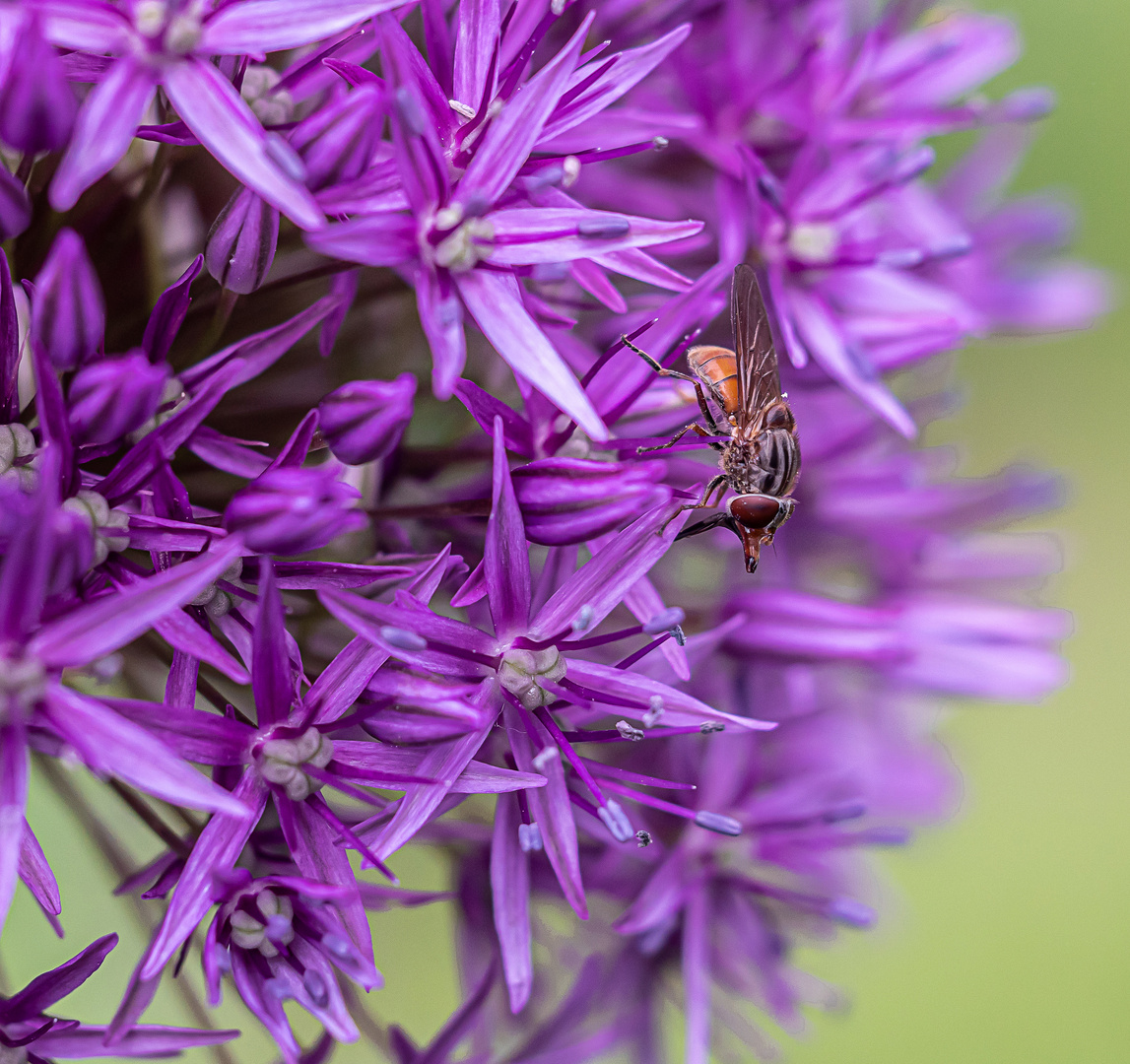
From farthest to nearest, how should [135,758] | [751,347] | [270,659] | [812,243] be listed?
[812,243], [751,347], [270,659], [135,758]

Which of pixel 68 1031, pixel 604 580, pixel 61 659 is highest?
pixel 61 659

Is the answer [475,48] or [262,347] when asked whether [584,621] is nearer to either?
[262,347]

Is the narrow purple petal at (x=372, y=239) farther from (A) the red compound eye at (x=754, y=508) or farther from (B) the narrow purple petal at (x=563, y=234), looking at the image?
(A) the red compound eye at (x=754, y=508)

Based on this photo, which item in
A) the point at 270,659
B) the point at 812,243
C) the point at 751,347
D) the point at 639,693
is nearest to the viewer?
the point at 270,659

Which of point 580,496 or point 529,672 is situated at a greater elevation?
point 580,496

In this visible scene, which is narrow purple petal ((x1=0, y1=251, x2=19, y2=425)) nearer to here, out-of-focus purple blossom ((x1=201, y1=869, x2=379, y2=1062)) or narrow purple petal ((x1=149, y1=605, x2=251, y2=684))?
narrow purple petal ((x1=149, y1=605, x2=251, y2=684))

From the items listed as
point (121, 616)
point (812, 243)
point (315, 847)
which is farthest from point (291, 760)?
point (812, 243)

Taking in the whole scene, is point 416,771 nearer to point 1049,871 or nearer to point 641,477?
point 641,477

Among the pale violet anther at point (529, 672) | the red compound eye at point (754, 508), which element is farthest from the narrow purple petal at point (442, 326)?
the red compound eye at point (754, 508)
